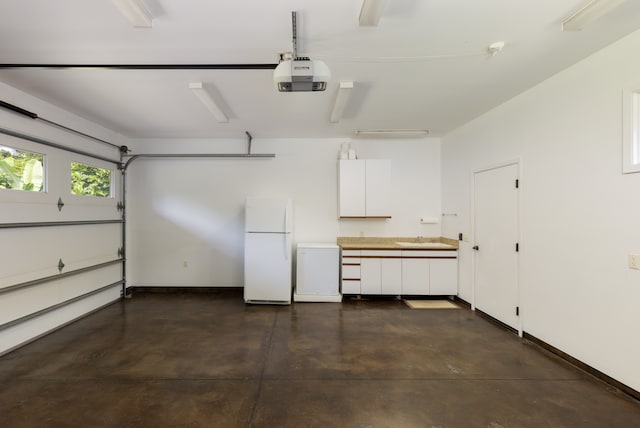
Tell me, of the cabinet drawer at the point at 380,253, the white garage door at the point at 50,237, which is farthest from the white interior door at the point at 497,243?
the white garage door at the point at 50,237

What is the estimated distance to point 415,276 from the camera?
175 inches

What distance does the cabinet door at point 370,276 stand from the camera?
4.44 meters

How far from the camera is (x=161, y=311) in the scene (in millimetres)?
3982

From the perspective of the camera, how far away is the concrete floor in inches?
75.4

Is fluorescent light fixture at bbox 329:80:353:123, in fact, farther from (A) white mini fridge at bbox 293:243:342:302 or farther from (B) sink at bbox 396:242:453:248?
(B) sink at bbox 396:242:453:248

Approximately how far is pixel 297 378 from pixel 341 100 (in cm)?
294

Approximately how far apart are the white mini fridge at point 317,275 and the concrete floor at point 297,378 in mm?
764

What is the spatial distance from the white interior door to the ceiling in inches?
40.6

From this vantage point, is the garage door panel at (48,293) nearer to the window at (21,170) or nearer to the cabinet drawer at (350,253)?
the window at (21,170)

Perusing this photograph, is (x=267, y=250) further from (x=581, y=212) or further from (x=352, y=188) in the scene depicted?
(x=581, y=212)

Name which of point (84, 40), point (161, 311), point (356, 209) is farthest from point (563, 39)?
point (161, 311)

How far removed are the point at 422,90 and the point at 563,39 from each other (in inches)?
47.0

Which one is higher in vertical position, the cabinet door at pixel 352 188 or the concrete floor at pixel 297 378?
the cabinet door at pixel 352 188

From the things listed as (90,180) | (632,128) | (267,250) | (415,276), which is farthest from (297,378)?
(90,180)
